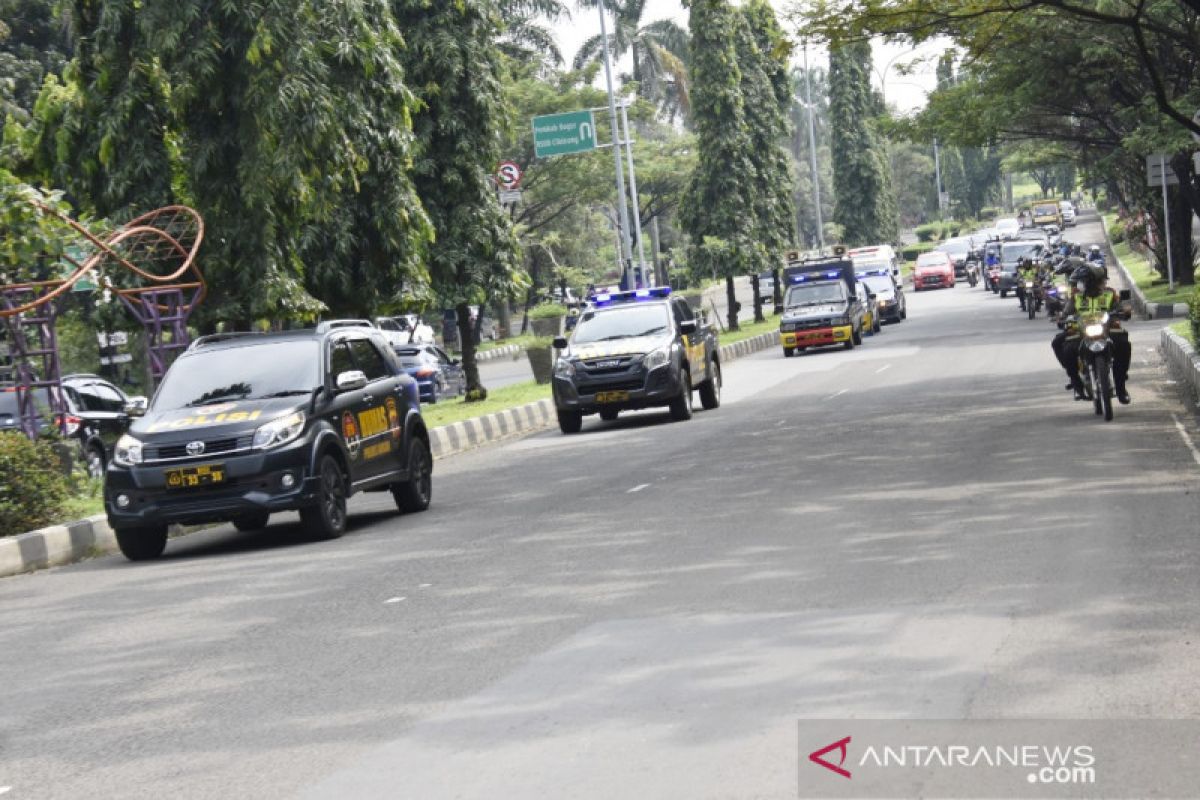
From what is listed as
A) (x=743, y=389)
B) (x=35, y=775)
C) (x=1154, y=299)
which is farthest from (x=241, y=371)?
(x=1154, y=299)

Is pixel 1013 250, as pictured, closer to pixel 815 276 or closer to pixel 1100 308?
pixel 815 276

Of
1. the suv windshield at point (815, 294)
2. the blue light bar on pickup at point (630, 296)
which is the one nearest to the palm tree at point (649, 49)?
the suv windshield at point (815, 294)

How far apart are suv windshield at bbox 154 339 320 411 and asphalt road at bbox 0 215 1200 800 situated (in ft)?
4.31

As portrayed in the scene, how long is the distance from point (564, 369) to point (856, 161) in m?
74.8

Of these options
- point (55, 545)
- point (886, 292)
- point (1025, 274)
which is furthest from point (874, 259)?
point (55, 545)

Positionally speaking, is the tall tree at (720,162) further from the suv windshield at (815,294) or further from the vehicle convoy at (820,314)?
the suv windshield at (815,294)

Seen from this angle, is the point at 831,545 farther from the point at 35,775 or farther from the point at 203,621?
→ the point at 35,775

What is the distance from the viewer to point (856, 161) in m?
97.4

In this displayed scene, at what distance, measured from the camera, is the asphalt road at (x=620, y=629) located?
6.68m

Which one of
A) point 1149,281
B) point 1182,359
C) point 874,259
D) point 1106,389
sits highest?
point 874,259

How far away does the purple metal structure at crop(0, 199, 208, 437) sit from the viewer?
2134 cm

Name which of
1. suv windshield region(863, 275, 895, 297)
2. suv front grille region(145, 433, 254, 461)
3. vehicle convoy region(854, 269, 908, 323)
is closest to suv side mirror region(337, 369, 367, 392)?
suv front grille region(145, 433, 254, 461)

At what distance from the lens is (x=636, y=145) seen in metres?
74.4

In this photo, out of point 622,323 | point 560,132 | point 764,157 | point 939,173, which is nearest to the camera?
point 622,323
